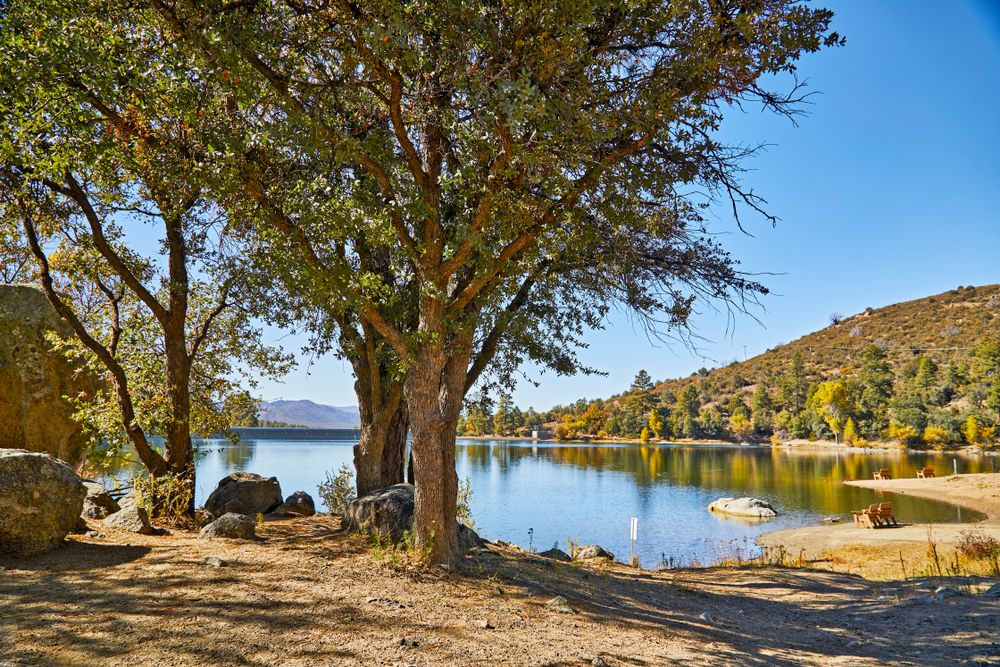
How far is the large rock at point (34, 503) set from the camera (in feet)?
18.6

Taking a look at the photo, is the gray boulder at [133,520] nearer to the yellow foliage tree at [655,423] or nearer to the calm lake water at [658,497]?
the calm lake water at [658,497]

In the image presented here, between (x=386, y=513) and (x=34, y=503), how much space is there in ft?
12.3

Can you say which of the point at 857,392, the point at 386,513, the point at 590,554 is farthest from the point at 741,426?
the point at 386,513

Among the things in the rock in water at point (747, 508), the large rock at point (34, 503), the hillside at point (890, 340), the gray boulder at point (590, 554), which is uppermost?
the hillside at point (890, 340)

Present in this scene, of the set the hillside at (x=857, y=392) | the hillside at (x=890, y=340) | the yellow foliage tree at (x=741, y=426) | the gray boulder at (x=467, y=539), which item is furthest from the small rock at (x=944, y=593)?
the yellow foliage tree at (x=741, y=426)

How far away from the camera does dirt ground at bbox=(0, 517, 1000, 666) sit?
4.05 m

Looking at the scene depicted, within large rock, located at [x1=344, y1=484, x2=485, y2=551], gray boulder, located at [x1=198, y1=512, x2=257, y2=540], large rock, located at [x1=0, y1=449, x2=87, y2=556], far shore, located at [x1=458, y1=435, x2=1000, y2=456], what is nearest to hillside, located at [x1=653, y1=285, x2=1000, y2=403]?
far shore, located at [x1=458, y1=435, x2=1000, y2=456]

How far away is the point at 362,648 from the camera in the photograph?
166 inches

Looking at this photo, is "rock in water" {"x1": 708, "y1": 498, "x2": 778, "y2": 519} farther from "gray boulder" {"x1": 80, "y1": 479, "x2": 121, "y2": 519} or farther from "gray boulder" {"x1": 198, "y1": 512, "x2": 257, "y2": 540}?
"gray boulder" {"x1": 80, "y1": 479, "x2": 121, "y2": 519}

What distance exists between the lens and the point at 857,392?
72.5m

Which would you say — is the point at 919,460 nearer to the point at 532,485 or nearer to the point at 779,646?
the point at 532,485

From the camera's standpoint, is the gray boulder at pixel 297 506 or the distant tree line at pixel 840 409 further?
the distant tree line at pixel 840 409

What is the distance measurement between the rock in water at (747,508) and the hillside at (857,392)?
640 inches

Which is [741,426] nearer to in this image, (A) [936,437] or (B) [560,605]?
(A) [936,437]
